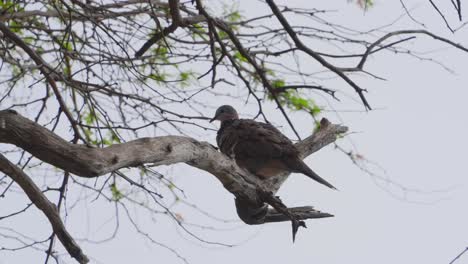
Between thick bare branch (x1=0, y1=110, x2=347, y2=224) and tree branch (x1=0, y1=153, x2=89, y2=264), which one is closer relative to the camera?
thick bare branch (x1=0, y1=110, x2=347, y2=224)

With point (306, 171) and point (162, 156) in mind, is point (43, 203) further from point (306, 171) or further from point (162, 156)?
point (306, 171)

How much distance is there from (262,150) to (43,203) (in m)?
2.13

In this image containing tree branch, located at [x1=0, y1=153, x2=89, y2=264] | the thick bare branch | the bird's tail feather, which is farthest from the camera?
the bird's tail feather

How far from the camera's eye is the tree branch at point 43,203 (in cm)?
287

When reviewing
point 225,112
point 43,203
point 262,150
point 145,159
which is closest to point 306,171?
point 262,150

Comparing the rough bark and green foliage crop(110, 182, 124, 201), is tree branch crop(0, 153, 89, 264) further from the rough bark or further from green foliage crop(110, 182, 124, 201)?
green foliage crop(110, 182, 124, 201)

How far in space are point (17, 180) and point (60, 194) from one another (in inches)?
58.4

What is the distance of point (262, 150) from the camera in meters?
4.85

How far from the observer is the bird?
480 centimetres

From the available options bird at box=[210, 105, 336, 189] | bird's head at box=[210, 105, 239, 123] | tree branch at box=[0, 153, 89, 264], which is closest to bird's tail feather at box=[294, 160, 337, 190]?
bird at box=[210, 105, 336, 189]

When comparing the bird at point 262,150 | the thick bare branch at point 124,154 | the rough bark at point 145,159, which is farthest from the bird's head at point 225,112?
the thick bare branch at point 124,154

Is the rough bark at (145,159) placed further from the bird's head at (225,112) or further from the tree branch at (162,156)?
the bird's head at (225,112)

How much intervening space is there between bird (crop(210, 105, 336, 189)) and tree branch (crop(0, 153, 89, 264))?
187 cm

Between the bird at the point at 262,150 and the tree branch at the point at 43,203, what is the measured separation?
1.87 metres
